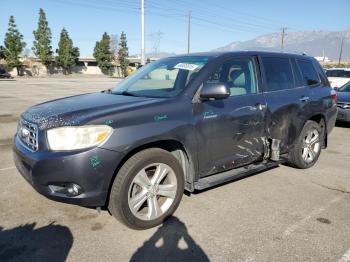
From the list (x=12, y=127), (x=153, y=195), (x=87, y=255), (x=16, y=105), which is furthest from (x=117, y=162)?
(x=16, y=105)

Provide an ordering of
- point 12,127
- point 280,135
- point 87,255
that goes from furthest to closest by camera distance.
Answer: point 12,127 → point 280,135 → point 87,255

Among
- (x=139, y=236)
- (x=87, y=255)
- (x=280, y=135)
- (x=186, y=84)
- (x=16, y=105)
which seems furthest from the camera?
(x=16, y=105)

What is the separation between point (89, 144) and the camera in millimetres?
3117

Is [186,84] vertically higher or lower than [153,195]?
higher

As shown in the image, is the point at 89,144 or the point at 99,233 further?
the point at 99,233

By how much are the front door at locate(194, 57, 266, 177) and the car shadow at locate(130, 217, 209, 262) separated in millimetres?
780

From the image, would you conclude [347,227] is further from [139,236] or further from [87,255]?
[87,255]

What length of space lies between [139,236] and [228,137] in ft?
5.02

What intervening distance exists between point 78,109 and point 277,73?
288cm

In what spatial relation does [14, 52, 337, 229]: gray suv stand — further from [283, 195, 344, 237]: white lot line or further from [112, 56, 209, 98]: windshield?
[283, 195, 344, 237]: white lot line

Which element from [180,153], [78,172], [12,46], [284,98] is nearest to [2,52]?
[12,46]

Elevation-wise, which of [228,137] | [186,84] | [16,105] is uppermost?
[186,84]

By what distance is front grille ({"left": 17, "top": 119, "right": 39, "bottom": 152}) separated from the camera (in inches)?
131

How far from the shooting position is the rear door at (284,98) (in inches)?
183
